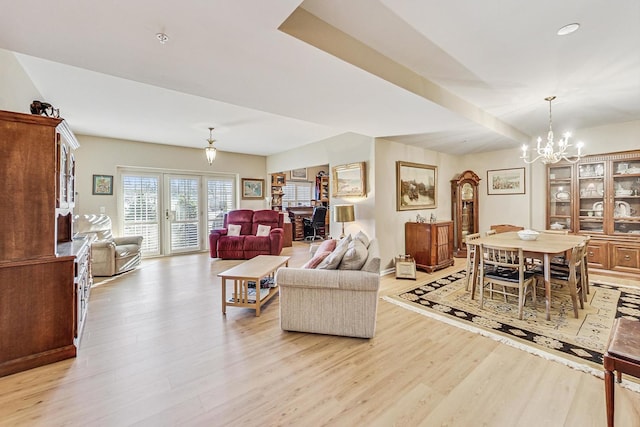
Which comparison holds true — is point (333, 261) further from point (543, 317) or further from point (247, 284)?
point (543, 317)

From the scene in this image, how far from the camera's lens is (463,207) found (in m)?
6.21

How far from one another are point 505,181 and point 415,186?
2.20m

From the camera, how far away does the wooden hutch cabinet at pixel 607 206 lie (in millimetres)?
4426

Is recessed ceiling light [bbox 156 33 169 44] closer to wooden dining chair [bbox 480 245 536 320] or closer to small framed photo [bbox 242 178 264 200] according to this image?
Result: wooden dining chair [bbox 480 245 536 320]

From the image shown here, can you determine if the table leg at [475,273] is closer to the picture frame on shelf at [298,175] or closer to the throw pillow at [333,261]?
the throw pillow at [333,261]

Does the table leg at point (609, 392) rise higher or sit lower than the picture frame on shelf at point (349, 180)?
lower

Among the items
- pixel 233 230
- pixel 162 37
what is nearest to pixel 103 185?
pixel 233 230

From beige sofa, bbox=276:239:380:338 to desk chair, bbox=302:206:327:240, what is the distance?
19.1 feet

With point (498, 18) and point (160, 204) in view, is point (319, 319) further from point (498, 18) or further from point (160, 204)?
point (160, 204)

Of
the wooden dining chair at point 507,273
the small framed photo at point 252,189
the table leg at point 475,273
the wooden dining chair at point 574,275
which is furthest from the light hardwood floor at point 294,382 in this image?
the small framed photo at point 252,189

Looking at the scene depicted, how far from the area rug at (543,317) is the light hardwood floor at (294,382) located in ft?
0.63

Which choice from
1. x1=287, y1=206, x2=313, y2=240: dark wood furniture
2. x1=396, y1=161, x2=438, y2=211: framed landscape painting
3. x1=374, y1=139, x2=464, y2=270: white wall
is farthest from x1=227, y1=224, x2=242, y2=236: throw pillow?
x1=396, y1=161, x2=438, y2=211: framed landscape painting

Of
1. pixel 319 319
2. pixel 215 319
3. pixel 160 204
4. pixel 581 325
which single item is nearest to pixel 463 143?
pixel 581 325

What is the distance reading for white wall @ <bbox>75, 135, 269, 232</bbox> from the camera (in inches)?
216
